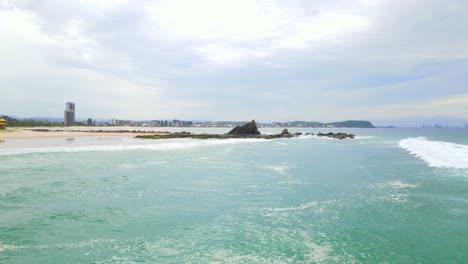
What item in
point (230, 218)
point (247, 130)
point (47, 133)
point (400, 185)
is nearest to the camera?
point (230, 218)

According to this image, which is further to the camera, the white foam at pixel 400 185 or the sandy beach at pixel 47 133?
the sandy beach at pixel 47 133

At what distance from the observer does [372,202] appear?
1349 centimetres

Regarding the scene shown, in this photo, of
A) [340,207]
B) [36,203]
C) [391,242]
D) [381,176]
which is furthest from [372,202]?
[36,203]

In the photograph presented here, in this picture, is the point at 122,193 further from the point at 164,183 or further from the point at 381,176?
the point at 381,176

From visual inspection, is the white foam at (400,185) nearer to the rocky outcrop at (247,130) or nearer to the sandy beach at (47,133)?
the sandy beach at (47,133)

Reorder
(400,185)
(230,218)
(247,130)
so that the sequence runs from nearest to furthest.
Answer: (230,218) → (400,185) → (247,130)

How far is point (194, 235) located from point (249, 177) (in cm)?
1055

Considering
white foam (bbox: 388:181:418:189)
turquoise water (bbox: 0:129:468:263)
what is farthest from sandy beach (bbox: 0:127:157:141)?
white foam (bbox: 388:181:418:189)

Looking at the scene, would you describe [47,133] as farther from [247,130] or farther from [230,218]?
[230,218]

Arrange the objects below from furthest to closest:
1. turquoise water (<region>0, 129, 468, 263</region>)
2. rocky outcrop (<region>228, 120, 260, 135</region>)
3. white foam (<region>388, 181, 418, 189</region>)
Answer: rocky outcrop (<region>228, 120, 260, 135</region>), white foam (<region>388, 181, 418, 189</region>), turquoise water (<region>0, 129, 468, 263</region>)

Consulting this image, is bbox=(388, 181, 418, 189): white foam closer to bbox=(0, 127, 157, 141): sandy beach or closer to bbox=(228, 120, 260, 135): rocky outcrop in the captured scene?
bbox=(0, 127, 157, 141): sandy beach

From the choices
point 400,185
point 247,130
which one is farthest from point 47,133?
point 400,185

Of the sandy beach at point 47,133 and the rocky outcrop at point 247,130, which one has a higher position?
the rocky outcrop at point 247,130

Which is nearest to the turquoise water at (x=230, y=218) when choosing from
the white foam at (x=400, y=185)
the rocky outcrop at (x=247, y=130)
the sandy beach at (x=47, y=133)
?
the white foam at (x=400, y=185)
